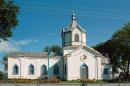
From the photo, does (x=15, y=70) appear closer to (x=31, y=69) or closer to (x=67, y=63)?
(x=31, y=69)

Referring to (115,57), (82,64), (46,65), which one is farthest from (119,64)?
(46,65)

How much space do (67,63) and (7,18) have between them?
17844mm

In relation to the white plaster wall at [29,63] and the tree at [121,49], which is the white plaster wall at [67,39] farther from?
the tree at [121,49]

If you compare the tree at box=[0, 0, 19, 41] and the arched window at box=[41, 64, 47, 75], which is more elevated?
the tree at box=[0, 0, 19, 41]

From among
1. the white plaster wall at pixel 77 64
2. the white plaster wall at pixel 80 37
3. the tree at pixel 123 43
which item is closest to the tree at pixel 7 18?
the white plaster wall at pixel 77 64

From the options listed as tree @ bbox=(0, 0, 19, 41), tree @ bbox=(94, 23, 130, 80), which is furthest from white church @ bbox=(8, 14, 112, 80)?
tree @ bbox=(0, 0, 19, 41)

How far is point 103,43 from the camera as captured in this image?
8294cm

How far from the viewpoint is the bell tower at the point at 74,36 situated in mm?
69062

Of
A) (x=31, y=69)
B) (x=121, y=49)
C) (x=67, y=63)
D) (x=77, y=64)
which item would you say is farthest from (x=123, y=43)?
(x=31, y=69)

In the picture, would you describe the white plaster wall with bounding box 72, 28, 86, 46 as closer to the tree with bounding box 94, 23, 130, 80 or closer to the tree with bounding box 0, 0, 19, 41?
the tree with bounding box 94, 23, 130, 80

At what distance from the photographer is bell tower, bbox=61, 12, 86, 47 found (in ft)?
227

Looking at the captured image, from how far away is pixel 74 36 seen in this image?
69.1 m

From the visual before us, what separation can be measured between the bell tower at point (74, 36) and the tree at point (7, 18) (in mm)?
17703

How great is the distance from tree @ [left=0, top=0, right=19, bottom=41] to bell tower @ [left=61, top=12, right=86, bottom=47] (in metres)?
17.7
